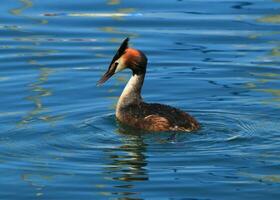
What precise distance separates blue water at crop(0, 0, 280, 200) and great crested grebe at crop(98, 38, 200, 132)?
5.7 inches

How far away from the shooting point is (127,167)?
10930mm

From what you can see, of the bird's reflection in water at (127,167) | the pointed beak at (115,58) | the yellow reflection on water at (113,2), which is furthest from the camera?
the yellow reflection on water at (113,2)

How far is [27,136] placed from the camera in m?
11.8

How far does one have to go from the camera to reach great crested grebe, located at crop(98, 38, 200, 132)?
1191cm

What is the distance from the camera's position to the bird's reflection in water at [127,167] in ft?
33.5

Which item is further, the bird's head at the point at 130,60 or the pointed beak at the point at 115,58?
the bird's head at the point at 130,60

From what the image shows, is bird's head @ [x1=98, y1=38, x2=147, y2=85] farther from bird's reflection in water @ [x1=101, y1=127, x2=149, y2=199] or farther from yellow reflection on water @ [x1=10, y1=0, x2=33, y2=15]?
yellow reflection on water @ [x1=10, y1=0, x2=33, y2=15]

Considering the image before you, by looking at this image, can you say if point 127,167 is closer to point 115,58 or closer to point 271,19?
point 115,58

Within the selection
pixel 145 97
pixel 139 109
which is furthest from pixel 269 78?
pixel 139 109

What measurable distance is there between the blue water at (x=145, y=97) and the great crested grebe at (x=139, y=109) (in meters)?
0.14

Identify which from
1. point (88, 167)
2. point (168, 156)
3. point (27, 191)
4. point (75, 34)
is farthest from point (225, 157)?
point (75, 34)

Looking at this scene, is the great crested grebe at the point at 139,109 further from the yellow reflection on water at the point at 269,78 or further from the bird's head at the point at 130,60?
the yellow reflection on water at the point at 269,78

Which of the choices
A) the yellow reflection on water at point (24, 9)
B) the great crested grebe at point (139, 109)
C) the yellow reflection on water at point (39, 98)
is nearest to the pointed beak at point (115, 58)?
the great crested grebe at point (139, 109)

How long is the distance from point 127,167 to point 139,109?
5.43 ft
